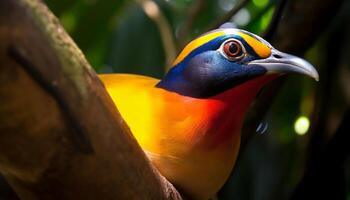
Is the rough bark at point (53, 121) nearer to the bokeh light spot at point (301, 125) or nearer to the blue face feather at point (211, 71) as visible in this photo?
the blue face feather at point (211, 71)

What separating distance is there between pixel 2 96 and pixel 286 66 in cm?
101

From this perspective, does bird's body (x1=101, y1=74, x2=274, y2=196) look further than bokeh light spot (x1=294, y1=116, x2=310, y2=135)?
No

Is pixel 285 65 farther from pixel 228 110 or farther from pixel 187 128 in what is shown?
pixel 187 128

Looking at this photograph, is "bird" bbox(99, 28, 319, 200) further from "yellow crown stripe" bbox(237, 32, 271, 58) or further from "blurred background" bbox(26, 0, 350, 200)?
"blurred background" bbox(26, 0, 350, 200)

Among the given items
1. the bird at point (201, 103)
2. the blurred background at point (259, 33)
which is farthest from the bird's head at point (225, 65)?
the blurred background at point (259, 33)

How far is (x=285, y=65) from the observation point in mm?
1847

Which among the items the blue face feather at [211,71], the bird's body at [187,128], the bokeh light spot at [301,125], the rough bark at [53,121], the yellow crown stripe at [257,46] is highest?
the rough bark at [53,121]

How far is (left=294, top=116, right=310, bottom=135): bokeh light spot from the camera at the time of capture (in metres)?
2.95

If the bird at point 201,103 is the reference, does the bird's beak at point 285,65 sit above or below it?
above

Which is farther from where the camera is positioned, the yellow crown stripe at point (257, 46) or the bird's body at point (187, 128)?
the yellow crown stripe at point (257, 46)

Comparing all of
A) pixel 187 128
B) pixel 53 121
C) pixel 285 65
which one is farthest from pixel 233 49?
pixel 53 121

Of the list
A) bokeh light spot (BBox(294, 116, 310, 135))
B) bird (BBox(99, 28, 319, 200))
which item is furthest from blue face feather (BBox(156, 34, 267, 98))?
bokeh light spot (BBox(294, 116, 310, 135))

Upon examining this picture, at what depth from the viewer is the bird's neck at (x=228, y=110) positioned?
1.80 m

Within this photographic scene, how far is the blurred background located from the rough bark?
1383 millimetres
